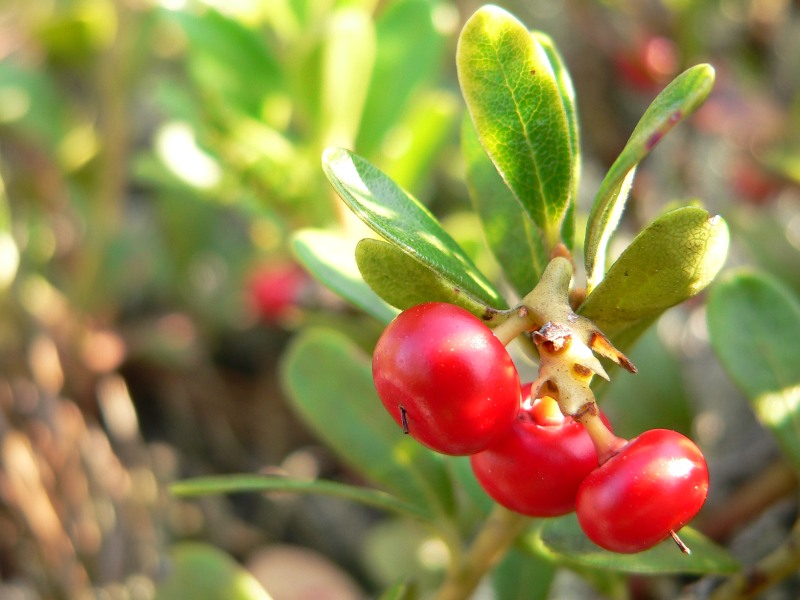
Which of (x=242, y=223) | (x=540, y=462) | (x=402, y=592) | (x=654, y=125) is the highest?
(x=654, y=125)

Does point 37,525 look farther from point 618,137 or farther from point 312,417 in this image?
point 618,137

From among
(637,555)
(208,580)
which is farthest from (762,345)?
(208,580)

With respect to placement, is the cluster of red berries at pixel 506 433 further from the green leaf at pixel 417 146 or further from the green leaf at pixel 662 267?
the green leaf at pixel 417 146

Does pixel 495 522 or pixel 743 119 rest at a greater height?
pixel 743 119

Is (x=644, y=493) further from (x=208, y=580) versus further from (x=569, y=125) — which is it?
(x=208, y=580)

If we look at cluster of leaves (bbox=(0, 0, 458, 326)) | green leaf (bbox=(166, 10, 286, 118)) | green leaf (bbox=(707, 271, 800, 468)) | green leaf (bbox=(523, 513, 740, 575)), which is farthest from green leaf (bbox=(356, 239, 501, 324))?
green leaf (bbox=(166, 10, 286, 118))

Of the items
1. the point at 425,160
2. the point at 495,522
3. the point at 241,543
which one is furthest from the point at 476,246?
the point at 241,543
